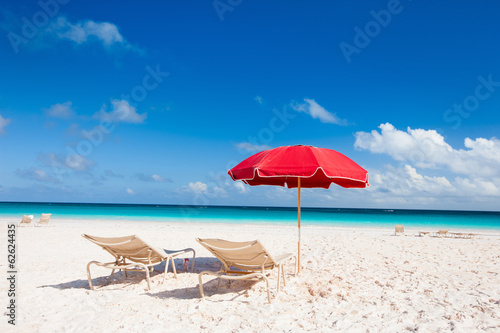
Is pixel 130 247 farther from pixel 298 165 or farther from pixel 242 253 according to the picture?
pixel 298 165

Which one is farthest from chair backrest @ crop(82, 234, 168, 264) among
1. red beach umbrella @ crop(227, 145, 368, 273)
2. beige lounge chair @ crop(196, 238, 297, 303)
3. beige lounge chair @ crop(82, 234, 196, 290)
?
red beach umbrella @ crop(227, 145, 368, 273)

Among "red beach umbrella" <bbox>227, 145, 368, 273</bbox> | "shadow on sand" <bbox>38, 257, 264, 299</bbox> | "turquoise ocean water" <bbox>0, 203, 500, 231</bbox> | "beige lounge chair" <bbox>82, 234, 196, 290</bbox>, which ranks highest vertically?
"red beach umbrella" <bbox>227, 145, 368, 273</bbox>

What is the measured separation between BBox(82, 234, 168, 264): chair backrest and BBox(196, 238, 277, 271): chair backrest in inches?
33.5

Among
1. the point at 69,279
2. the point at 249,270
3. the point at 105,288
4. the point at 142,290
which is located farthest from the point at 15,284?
the point at 249,270

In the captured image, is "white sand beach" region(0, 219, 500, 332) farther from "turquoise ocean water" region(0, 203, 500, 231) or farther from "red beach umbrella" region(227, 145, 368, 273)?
"turquoise ocean water" region(0, 203, 500, 231)

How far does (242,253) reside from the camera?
152 inches

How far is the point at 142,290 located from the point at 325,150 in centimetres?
317

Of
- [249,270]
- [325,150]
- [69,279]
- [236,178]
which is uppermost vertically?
[325,150]

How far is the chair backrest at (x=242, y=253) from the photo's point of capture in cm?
377

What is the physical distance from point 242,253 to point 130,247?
1633 mm

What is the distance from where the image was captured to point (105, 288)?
4.41 m

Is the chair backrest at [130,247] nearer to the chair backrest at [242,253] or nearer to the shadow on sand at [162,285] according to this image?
A: the shadow on sand at [162,285]

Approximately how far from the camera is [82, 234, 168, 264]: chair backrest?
4.27 metres

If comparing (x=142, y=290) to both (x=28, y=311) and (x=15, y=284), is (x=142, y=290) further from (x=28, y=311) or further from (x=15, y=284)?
(x=15, y=284)
